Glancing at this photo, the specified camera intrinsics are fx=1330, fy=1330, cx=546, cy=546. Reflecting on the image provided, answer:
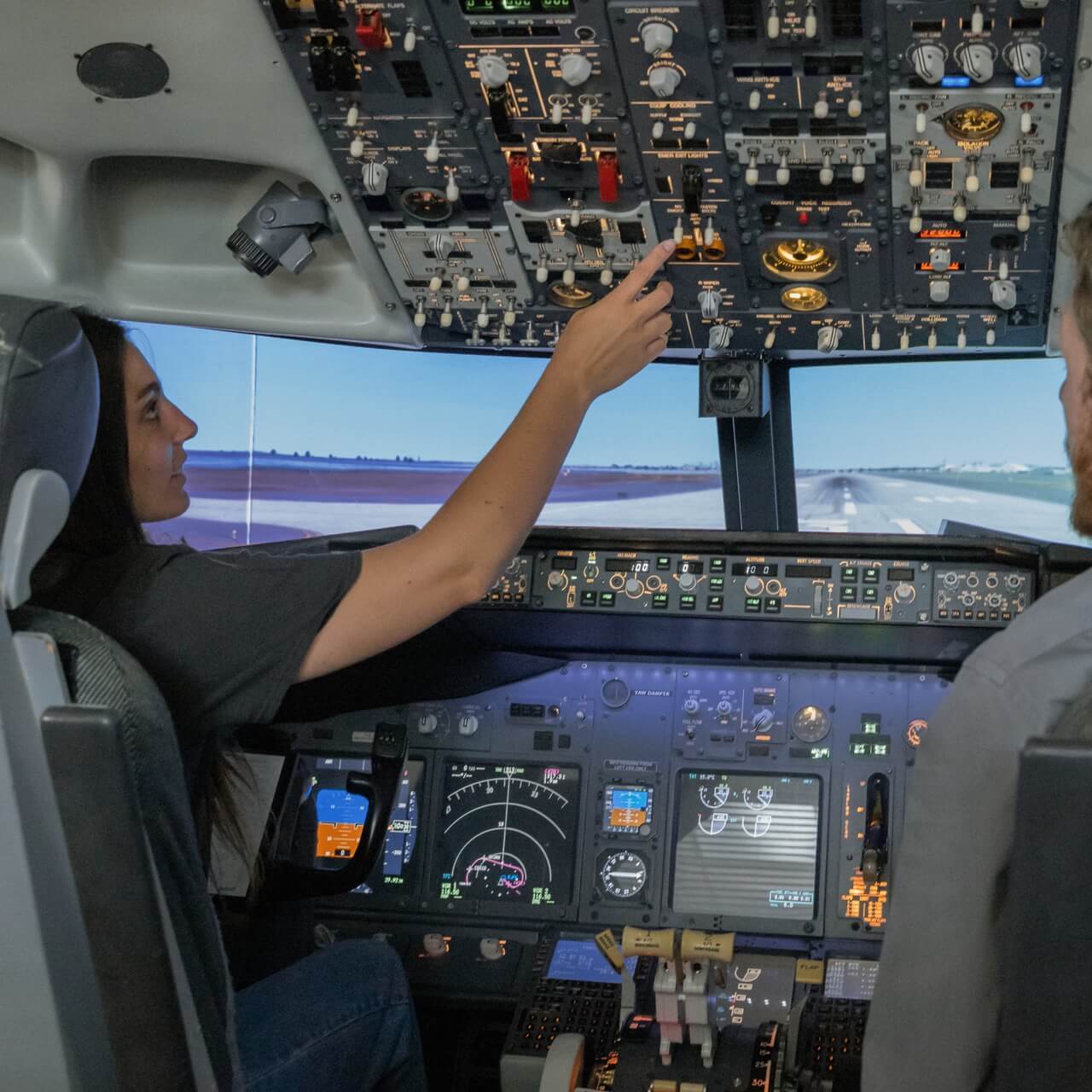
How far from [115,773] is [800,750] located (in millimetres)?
1733

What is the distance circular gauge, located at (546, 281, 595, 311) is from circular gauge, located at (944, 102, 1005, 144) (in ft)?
2.47

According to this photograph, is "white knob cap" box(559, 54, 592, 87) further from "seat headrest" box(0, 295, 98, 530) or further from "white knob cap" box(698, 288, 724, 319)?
"seat headrest" box(0, 295, 98, 530)

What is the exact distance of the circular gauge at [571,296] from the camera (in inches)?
100

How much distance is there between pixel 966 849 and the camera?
1002 mm

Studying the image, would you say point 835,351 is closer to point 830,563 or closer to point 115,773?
point 830,563

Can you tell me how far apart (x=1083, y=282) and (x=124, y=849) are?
912 mm

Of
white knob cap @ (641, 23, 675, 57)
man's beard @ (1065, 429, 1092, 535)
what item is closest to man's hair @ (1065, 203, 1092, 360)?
man's beard @ (1065, 429, 1092, 535)

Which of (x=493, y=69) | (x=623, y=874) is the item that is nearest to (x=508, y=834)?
(x=623, y=874)

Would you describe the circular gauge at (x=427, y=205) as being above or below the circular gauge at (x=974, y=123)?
below

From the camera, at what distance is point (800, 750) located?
255cm

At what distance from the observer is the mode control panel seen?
2.25 meters

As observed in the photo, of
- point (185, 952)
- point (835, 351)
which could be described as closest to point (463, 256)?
point (835, 351)

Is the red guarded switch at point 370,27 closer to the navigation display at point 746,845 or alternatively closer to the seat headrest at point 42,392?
the seat headrest at point 42,392

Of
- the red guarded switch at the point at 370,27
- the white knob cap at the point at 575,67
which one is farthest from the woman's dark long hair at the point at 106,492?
the white knob cap at the point at 575,67
